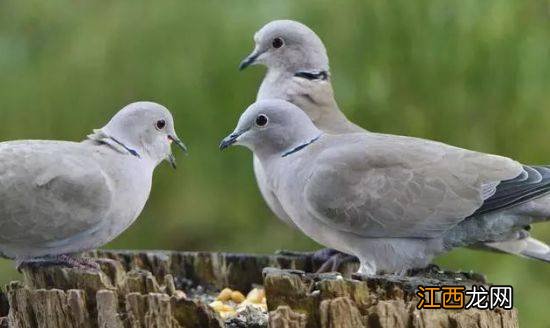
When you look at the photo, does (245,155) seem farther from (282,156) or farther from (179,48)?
(282,156)

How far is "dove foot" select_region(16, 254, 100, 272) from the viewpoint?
4.78 m

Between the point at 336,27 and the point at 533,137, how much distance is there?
1494mm

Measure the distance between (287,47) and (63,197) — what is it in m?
1.94

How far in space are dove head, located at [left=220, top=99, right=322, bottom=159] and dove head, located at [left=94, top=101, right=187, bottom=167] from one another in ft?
0.95

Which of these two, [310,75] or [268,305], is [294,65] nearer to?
[310,75]

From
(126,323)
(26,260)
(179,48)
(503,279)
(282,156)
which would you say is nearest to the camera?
(126,323)

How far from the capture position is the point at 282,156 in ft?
17.5

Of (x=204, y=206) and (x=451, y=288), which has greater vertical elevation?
(x=204, y=206)

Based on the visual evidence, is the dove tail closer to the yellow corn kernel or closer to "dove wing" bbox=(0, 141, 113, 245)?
the yellow corn kernel

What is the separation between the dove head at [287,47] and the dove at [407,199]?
1266mm

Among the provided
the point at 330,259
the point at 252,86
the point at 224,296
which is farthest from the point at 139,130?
the point at 252,86

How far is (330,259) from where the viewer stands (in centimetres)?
575

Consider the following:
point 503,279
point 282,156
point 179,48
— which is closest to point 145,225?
point 179,48

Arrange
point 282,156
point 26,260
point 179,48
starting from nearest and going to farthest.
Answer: point 26,260 → point 282,156 → point 179,48
